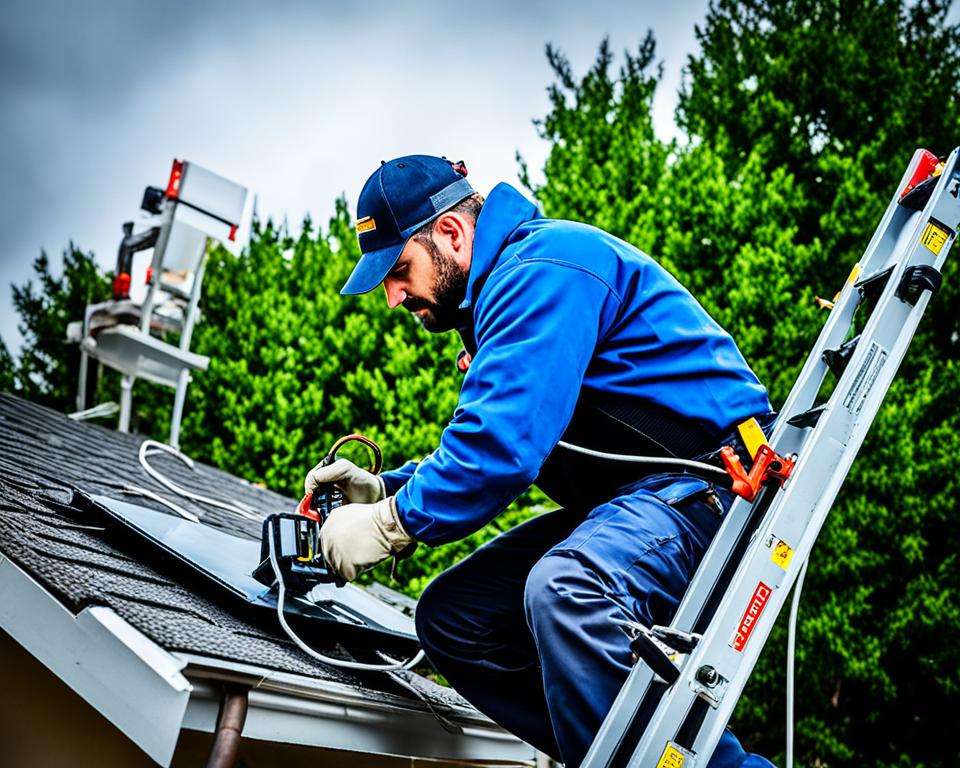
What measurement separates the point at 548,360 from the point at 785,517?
569mm

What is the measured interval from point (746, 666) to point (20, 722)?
81.2 inches

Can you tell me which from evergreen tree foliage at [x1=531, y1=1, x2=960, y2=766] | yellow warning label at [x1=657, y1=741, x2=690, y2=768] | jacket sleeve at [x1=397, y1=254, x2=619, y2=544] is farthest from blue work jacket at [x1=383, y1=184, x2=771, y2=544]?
evergreen tree foliage at [x1=531, y1=1, x2=960, y2=766]

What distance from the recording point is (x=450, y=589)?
7.89 feet

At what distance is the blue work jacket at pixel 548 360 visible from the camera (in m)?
1.85

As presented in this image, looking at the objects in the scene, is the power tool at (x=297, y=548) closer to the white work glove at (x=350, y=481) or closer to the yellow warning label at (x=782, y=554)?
the white work glove at (x=350, y=481)

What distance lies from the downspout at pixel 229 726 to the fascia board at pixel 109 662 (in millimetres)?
157

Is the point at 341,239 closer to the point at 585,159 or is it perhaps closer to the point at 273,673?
the point at 585,159

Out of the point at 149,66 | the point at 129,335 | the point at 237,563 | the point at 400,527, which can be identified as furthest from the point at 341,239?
the point at 149,66

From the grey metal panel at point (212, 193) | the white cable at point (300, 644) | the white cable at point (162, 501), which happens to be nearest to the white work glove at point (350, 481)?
the white cable at point (300, 644)

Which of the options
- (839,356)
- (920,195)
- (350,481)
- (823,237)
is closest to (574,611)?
(839,356)

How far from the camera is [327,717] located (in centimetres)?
205

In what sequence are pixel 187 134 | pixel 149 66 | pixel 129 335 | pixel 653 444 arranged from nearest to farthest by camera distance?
1. pixel 653 444
2. pixel 129 335
3. pixel 187 134
4. pixel 149 66

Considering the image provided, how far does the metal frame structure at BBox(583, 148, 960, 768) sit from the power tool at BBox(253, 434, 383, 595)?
0.88 m

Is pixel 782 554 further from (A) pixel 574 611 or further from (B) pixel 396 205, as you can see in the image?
(B) pixel 396 205
